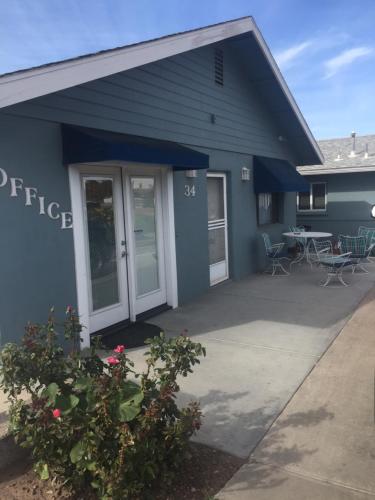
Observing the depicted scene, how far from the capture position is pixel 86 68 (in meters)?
4.10

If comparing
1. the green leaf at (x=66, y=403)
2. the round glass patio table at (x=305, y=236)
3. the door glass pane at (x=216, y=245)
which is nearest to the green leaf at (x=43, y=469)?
the green leaf at (x=66, y=403)

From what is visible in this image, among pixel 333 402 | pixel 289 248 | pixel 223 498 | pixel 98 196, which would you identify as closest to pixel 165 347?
pixel 223 498

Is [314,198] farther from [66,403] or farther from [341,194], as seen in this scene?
[66,403]

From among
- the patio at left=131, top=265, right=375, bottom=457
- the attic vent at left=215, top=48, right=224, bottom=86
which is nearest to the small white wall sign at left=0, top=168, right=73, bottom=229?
the patio at left=131, top=265, right=375, bottom=457

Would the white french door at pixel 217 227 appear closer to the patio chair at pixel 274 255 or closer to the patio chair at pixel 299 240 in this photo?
the patio chair at pixel 274 255

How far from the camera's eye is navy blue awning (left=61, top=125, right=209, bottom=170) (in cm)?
457

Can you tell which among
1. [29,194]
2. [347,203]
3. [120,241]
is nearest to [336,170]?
[347,203]

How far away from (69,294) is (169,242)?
87.1 inches

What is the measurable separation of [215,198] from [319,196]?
7.42 meters

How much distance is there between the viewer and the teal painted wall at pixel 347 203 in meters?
13.8

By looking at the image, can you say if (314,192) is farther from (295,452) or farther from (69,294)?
(295,452)

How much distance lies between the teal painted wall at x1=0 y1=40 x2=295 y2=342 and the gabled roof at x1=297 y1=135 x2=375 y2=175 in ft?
11.7

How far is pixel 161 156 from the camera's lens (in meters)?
5.35

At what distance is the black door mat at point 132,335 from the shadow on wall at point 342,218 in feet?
33.6
